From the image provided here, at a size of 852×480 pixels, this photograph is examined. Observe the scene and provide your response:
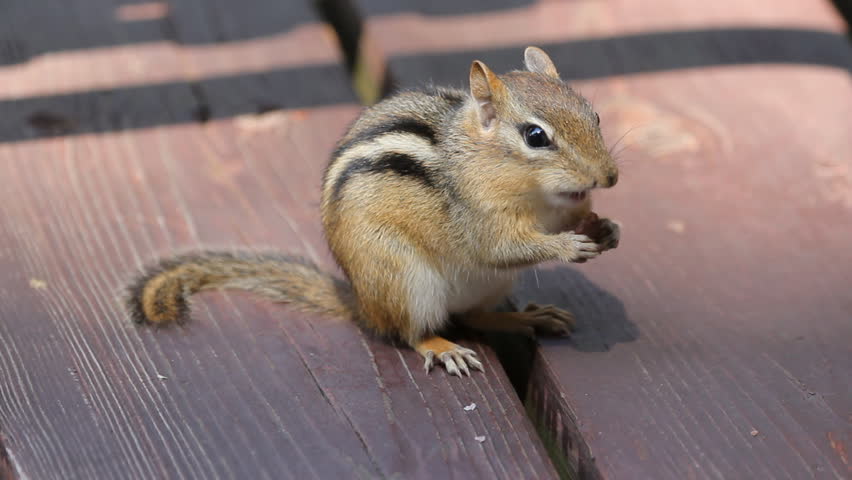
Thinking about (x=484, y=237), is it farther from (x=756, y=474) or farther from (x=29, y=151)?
(x=29, y=151)

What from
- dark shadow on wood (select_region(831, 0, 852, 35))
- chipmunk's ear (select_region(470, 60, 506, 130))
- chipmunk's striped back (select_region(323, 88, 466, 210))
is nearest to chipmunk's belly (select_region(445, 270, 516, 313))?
chipmunk's striped back (select_region(323, 88, 466, 210))

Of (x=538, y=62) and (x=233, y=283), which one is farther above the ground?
(x=538, y=62)

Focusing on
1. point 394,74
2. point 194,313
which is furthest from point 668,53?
point 194,313

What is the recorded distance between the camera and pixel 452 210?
2.52 metres

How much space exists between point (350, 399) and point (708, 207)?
1217 mm

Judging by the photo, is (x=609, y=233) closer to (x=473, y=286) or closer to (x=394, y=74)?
(x=473, y=286)

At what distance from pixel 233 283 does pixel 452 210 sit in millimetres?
563

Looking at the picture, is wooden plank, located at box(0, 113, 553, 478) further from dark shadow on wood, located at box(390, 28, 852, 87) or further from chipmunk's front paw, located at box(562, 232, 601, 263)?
dark shadow on wood, located at box(390, 28, 852, 87)

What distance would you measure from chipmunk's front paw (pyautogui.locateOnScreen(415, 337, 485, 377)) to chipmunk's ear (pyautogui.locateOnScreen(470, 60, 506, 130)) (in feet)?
1.63

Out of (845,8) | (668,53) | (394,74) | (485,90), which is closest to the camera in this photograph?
(485,90)

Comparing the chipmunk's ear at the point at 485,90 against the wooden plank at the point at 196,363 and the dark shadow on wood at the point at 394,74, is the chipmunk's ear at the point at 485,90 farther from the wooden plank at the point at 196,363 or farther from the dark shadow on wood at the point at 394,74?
the dark shadow on wood at the point at 394,74

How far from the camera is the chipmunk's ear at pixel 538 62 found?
264 centimetres

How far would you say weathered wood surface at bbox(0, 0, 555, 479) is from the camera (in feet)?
6.93

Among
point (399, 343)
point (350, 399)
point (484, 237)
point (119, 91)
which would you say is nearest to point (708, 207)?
point (484, 237)
